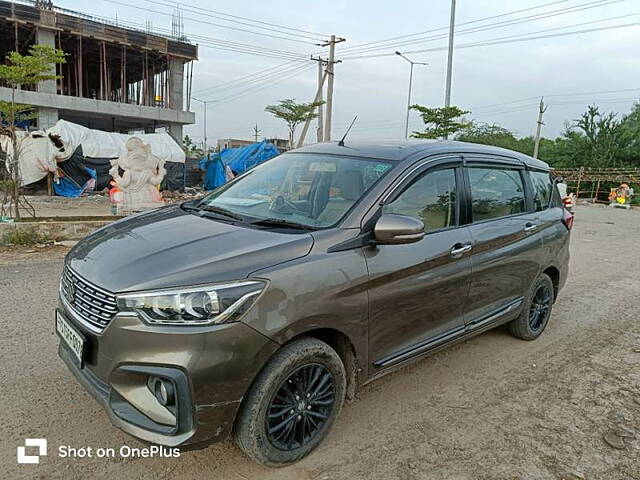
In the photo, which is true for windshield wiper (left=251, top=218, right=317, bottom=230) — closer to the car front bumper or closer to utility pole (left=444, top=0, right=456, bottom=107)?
the car front bumper

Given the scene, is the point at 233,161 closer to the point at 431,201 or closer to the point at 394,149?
the point at 394,149

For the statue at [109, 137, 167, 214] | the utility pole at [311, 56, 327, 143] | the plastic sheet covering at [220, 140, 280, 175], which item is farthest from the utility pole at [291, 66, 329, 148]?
the statue at [109, 137, 167, 214]

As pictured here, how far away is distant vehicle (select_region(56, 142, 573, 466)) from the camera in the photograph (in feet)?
6.95

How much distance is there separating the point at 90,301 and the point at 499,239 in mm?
2918

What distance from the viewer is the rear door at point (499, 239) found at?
352 cm

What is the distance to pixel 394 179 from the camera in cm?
299

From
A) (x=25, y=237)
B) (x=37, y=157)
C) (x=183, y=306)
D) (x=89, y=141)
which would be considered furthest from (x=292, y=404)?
(x=89, y=141)

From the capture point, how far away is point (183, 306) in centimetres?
211

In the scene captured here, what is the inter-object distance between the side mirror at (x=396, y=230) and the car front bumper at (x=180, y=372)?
0.89 meters

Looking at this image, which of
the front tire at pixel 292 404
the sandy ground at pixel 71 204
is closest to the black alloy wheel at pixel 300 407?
the front tire at pixel 292 404

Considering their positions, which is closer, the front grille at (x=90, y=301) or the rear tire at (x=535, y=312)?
the front grille at (x=90, y=301)

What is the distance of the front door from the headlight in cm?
91

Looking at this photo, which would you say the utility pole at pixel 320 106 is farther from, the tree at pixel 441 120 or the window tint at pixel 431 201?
the window tint at pixel 431 201

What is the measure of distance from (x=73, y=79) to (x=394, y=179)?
36.9m
